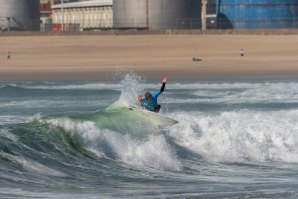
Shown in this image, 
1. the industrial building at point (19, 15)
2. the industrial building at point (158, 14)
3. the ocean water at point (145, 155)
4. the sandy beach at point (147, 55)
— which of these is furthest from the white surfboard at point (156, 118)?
the industrial building at point (19, 15)

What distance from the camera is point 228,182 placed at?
763 inches

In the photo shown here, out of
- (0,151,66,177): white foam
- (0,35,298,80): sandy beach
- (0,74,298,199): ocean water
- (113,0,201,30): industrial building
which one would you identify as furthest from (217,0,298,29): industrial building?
(0,151,66,177): white foam

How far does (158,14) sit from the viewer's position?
78562mm

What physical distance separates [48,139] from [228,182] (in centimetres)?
477

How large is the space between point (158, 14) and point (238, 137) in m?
53.8

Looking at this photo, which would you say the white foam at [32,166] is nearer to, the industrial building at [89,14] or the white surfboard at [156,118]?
→ the white surfboard at [156,118]

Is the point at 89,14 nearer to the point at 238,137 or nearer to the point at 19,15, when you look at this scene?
the point at 19,15

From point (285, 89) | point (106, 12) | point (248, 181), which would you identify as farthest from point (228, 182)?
point (106, 12)

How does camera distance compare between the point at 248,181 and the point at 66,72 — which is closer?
the point at 248,181

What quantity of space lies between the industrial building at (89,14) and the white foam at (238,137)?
58783 mm

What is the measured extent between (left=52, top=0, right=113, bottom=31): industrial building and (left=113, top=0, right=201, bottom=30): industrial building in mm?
5124

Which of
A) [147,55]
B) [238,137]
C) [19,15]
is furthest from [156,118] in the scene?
[19,15]

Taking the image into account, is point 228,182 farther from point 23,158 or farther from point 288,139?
point 288,139

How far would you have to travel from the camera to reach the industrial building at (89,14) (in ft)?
286
